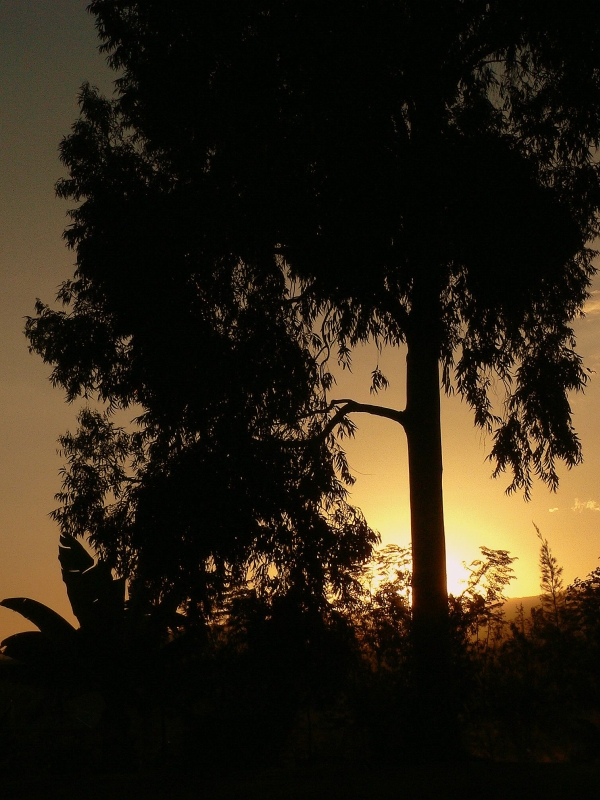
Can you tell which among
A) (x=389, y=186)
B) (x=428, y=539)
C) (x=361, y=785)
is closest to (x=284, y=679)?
(x=428, y=539)

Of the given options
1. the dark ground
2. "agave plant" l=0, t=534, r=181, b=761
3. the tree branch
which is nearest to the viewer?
the dark ground

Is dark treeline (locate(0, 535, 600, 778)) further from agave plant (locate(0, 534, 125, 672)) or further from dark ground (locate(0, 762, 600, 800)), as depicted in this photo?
dark ground (locate(0, 762, 600, 800))

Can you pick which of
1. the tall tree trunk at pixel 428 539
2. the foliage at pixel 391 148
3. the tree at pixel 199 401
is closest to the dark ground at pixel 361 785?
the tall tree trunk at pixel 428 539

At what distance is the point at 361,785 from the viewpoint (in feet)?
24.4

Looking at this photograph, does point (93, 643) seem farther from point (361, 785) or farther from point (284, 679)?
point (361, 785)

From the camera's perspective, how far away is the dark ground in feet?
22.2

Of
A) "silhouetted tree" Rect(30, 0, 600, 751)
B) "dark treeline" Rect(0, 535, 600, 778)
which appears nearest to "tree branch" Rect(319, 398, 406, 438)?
"silhouetted tree" Rect(30, 0, 600, 751)

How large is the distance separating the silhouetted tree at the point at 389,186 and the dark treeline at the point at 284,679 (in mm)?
1123

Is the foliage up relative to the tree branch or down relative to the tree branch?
up

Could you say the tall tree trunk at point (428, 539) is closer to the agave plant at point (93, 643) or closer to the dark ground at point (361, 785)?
the dark ground at point (361, 785)

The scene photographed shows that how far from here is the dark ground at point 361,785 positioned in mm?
6766

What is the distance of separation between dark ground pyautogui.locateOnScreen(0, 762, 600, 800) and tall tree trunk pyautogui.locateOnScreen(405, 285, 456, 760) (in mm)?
1009

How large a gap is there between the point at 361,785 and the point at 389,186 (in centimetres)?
724

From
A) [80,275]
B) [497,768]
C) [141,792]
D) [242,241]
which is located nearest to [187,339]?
[242,241]
